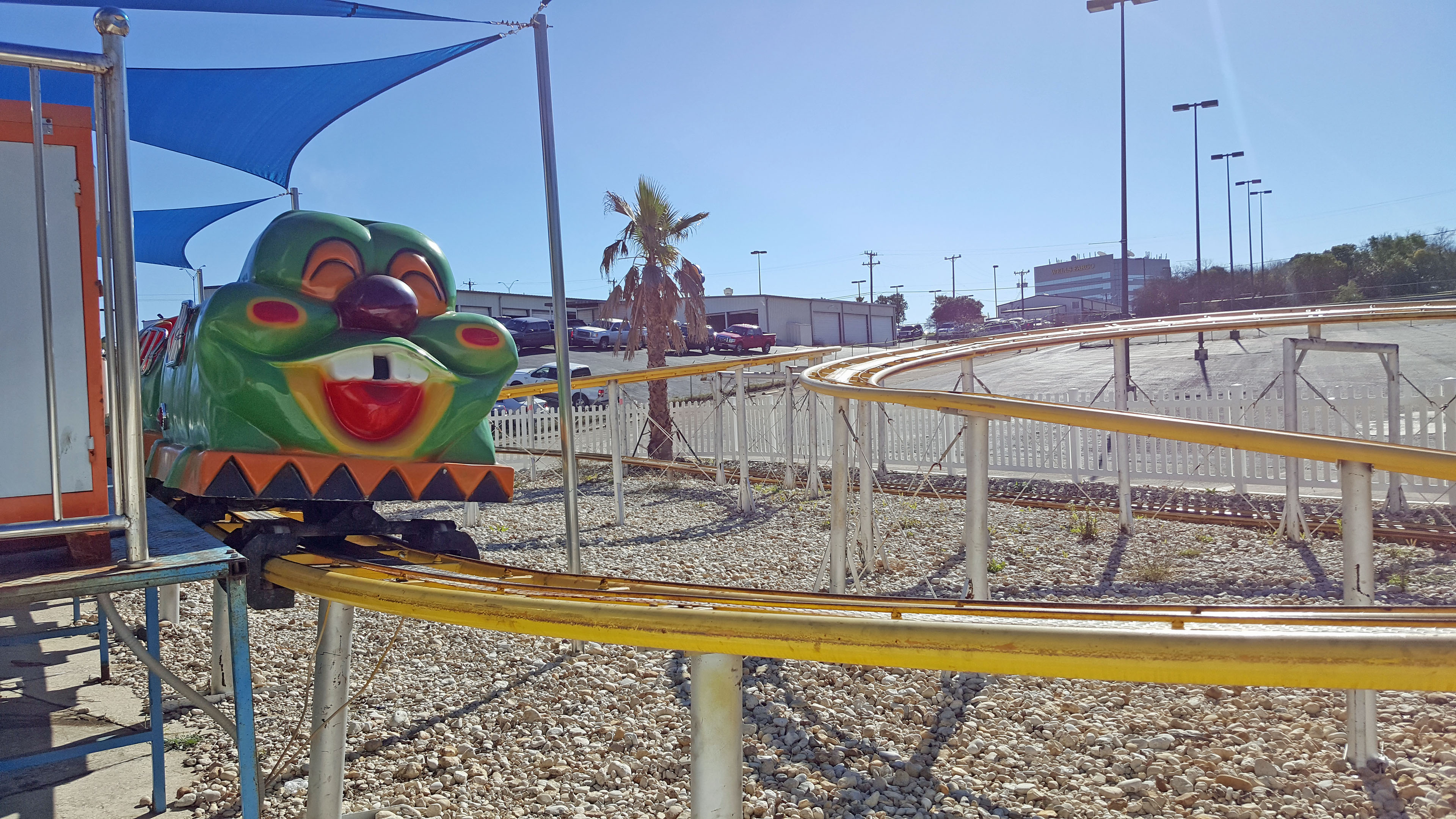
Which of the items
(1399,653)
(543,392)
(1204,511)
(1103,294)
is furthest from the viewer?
(1103,294)

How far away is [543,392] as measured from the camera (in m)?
9.80

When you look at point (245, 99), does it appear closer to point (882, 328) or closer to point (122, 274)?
point (122, 274)

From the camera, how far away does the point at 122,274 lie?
86.0 inches

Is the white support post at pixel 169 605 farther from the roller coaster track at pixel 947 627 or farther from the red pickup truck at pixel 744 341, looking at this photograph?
the red pickup truck at pixel 744 341

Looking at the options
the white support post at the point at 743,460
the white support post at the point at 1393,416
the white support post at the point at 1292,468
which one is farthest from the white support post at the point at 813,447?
the white support post at the point at 1393,416

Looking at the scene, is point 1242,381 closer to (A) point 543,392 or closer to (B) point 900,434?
(B) point 900,434

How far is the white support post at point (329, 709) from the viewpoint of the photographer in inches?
111

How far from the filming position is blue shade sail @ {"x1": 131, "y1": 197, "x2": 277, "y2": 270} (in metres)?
8.67

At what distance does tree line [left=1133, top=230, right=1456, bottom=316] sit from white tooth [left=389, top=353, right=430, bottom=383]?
142 feet

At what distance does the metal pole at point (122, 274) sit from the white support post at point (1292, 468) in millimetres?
7336

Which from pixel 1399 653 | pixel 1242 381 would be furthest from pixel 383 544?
pixel 1242 381

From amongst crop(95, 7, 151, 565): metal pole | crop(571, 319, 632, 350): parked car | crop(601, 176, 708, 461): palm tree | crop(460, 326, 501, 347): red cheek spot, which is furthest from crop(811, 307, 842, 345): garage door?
crop(95, 7, 151, 565): metal pole

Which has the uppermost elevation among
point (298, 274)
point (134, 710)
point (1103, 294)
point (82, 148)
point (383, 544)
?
point (1103, 294)

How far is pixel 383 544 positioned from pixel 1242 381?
20467mm
